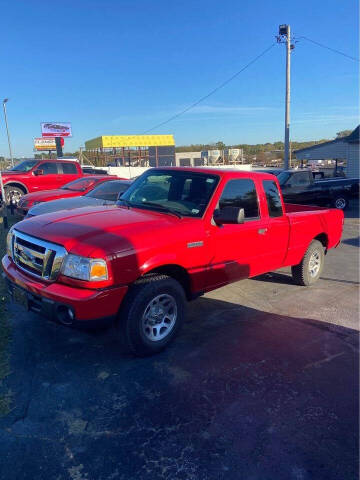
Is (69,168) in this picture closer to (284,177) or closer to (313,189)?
(284,177)

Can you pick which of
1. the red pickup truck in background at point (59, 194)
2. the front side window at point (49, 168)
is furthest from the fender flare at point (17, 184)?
the red pickup truck in background at point (59, 194)

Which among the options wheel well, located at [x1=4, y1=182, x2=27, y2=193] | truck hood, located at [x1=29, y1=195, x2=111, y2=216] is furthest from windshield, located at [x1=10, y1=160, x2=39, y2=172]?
truck hood, located at [x1=29, y1=195, x2=111, y2=216]

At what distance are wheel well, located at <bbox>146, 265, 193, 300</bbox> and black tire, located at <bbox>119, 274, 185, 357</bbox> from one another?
0.34ft

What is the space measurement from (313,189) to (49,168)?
9.94 m

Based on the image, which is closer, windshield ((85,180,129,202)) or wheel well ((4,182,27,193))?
windshield ((85,180,129,202))

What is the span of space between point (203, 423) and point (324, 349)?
184 centimetres

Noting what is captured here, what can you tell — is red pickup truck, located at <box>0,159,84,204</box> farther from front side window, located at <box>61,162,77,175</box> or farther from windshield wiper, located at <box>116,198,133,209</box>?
windshield wiper, located at <box>116,198,133,209</box>

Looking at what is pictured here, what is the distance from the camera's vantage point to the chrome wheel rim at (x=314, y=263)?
6078mm

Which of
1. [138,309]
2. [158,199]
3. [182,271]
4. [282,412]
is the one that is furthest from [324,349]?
[158,199]

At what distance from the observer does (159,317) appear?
3791 millimetres

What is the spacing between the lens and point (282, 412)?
2.95 meters

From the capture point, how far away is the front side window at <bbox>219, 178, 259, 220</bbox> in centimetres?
442

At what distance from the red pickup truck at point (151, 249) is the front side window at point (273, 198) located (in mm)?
15

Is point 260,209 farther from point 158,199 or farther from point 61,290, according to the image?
point 61,290
